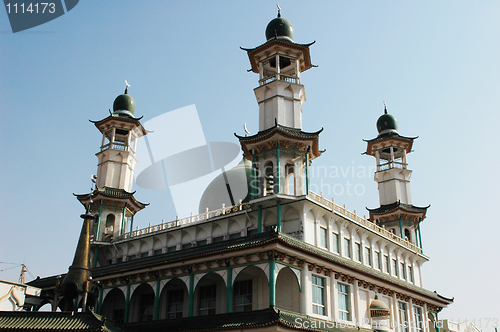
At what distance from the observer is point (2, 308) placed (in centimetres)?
3300

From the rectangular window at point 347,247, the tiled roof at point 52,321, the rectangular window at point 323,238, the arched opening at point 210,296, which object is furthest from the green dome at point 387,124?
the tiled roof at point 52,321

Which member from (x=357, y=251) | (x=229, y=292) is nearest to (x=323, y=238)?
(x=357, y=251)

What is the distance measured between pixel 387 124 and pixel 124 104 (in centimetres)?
2975

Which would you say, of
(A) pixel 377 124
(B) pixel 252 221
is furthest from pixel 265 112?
(A) pixel 377 124

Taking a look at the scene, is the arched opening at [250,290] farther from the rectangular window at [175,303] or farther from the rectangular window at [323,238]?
the rectangular window at [323,238]

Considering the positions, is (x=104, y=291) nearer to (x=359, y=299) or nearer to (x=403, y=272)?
(x=359, y=299)

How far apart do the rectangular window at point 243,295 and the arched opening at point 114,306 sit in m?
11.8

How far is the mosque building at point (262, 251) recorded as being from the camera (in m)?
29.2

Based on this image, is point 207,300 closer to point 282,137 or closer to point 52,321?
point 52,321

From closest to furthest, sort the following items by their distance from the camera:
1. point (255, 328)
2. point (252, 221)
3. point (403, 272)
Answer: point (255, 328), point (252, 221), point (403, 272)

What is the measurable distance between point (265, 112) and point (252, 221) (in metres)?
9.14

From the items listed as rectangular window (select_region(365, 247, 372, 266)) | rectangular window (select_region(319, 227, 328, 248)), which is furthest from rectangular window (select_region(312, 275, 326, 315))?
rectangular window (select_region(365, 247, 372, 266))

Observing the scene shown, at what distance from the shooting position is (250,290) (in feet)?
104

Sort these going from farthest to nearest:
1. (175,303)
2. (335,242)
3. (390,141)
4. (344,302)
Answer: (390,141), (335,242), (175,303), (344,302)
